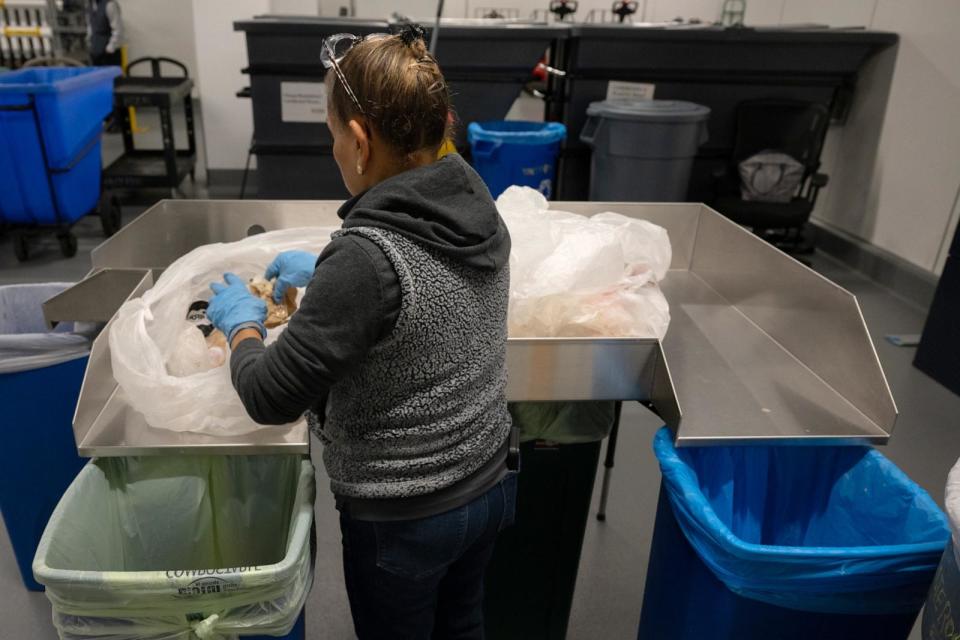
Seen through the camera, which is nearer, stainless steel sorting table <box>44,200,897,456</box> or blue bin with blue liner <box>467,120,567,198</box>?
stainless steel sorting table <box>44,200,897,456</box>

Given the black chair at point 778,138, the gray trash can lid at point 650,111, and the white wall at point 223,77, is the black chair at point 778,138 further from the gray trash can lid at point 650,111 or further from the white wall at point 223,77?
the white wall at point 223,77

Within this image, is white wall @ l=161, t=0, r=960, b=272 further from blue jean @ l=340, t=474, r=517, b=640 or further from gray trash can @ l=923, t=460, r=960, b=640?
blue jean @ l=340, t=474, r=517, b=640

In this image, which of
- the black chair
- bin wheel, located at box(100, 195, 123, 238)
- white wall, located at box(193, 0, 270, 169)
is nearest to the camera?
the black chair

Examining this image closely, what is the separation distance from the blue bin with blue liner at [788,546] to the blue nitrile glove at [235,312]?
61 centimetres

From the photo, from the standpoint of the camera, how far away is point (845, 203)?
3.75 meters

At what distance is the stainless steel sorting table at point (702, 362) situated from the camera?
1.05 metres

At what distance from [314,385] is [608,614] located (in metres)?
1.16

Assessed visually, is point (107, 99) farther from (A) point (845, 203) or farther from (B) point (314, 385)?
(A) point (845, 203)

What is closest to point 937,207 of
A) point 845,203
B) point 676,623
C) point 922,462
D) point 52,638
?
point 845,203

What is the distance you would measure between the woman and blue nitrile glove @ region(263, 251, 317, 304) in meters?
0.18

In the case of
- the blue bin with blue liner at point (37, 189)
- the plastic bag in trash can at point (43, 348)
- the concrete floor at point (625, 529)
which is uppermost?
the plastic bag in trash can at point (43, 348)

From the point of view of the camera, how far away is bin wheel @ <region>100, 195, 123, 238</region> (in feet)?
12.1

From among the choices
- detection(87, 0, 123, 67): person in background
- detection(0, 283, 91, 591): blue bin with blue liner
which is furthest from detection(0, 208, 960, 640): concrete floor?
detection(87, 0, 123, 67): person in background

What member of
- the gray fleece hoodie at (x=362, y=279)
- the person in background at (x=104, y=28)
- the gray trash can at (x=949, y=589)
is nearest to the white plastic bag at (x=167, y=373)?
the gray fleece hoodie at (x=362, y=279)
